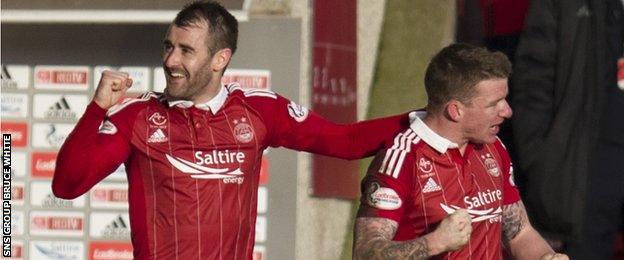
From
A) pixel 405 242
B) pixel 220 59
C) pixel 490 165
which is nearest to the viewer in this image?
pixel 405 242

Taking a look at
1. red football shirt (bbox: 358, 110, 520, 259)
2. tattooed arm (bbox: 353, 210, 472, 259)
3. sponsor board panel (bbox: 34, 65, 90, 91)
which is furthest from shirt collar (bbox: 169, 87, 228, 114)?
sponsor board panel (bbox: 34, 65, 90, 91)

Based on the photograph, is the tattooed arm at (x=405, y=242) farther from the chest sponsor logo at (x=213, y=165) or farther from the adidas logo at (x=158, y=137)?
the adidas logo at (x=158, y=137)

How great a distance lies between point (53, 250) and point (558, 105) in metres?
3.17

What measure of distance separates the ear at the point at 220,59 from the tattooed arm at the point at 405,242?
31.9 inches

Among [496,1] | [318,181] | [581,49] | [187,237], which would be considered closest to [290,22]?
[318,181]

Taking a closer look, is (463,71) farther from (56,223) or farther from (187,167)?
(56,223)

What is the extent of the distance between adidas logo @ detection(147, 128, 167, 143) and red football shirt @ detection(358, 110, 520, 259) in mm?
734

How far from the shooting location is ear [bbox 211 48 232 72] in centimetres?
632

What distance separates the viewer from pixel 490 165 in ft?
20.5

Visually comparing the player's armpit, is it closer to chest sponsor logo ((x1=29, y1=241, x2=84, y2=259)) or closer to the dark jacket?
the dark jacket

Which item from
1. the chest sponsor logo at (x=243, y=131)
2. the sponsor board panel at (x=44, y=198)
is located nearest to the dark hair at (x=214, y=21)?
the chest sponsor logo at (x=243, y=131)

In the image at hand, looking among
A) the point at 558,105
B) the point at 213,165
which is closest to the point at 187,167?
the point at 213,165

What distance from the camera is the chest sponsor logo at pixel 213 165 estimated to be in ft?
20.5

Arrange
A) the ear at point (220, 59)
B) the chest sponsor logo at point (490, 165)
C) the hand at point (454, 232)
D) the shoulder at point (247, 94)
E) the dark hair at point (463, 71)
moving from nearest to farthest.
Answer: the hand at point (454, 232) < the dark hair at point (463, 71) < the chest sponsor logo at point (490, 165) < the ear at point (220, 59) < the shoulder at point (247, 94)
